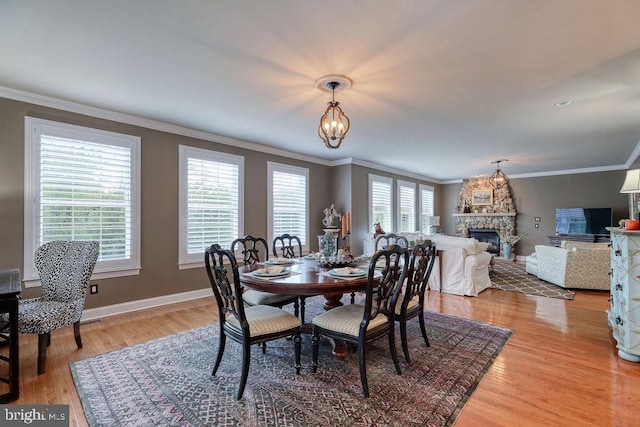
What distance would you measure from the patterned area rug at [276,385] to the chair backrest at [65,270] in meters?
0.66

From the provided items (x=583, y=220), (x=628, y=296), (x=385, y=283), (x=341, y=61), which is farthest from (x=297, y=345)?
(x=583, y=220)

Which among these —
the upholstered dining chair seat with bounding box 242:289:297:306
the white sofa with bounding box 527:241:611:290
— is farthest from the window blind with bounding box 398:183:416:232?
the upholstered dining chair seat with bounding box 242:289:297:306

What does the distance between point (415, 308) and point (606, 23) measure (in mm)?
2498

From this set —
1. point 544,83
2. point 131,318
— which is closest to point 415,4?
point 544,83

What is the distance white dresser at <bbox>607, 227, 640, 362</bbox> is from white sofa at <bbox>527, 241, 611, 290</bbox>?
285 centimetres

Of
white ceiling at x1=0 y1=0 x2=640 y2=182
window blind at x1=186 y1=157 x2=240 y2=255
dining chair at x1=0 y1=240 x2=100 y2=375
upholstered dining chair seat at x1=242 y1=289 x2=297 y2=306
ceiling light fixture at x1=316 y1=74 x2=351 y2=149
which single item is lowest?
upholstered dining chair seat at x1=242 y1=289 x2=297 y2=306

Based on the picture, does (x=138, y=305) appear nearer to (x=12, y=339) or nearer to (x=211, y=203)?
(x=211, y=203)

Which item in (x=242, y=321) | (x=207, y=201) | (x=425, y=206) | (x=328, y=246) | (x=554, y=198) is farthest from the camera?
(x=425, y=206)

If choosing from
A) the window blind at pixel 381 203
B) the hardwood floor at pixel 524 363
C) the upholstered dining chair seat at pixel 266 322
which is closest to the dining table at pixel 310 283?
the upholstered dining chair seat at pixel 266 322

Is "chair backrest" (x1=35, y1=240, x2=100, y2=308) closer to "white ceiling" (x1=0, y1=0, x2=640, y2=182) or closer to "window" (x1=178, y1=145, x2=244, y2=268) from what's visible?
"window" (x1=178, y1=145, x2=244, y2=268)

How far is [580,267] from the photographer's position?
16.8 feet

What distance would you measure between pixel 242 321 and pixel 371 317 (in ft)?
2.94

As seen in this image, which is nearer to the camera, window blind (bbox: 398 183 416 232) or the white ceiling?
the white ceiling

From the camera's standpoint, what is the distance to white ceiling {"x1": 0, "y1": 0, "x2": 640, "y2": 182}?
1.96 meters
